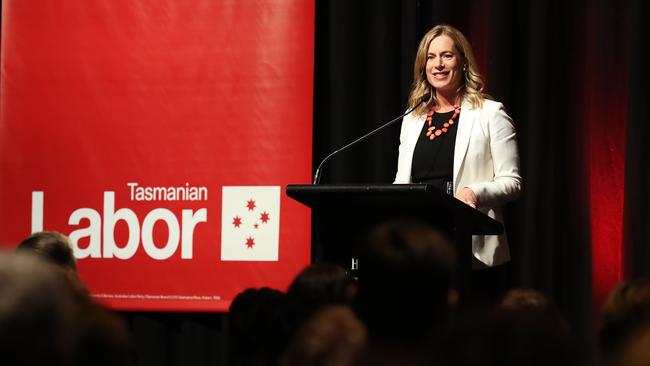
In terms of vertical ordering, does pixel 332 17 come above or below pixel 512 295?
above

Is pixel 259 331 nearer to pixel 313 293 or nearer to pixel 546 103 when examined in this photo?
pixel 313 293

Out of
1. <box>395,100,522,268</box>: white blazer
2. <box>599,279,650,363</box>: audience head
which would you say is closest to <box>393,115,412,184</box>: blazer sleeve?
<box>395,100,522,268</box>: white blazer

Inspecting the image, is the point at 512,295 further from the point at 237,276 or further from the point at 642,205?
the point at 237,276

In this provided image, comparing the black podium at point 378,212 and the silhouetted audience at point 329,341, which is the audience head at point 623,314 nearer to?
the silhouetted audience at point 329,341

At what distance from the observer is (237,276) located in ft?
16.1

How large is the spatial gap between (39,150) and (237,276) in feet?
4.37

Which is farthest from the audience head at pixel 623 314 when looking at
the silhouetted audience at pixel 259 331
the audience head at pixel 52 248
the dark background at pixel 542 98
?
the dark background at pixel 542 98

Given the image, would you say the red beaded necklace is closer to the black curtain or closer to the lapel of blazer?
the lapel of blazer

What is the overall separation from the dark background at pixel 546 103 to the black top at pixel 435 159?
0.96 meters

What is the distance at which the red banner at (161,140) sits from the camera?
491 centimetres

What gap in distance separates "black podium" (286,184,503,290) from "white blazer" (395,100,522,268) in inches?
16.6

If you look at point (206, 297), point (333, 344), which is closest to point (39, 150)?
point (206, 297)

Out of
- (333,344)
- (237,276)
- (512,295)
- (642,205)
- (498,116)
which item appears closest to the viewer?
(333,344)

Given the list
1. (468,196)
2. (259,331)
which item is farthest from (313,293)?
(468,196)
